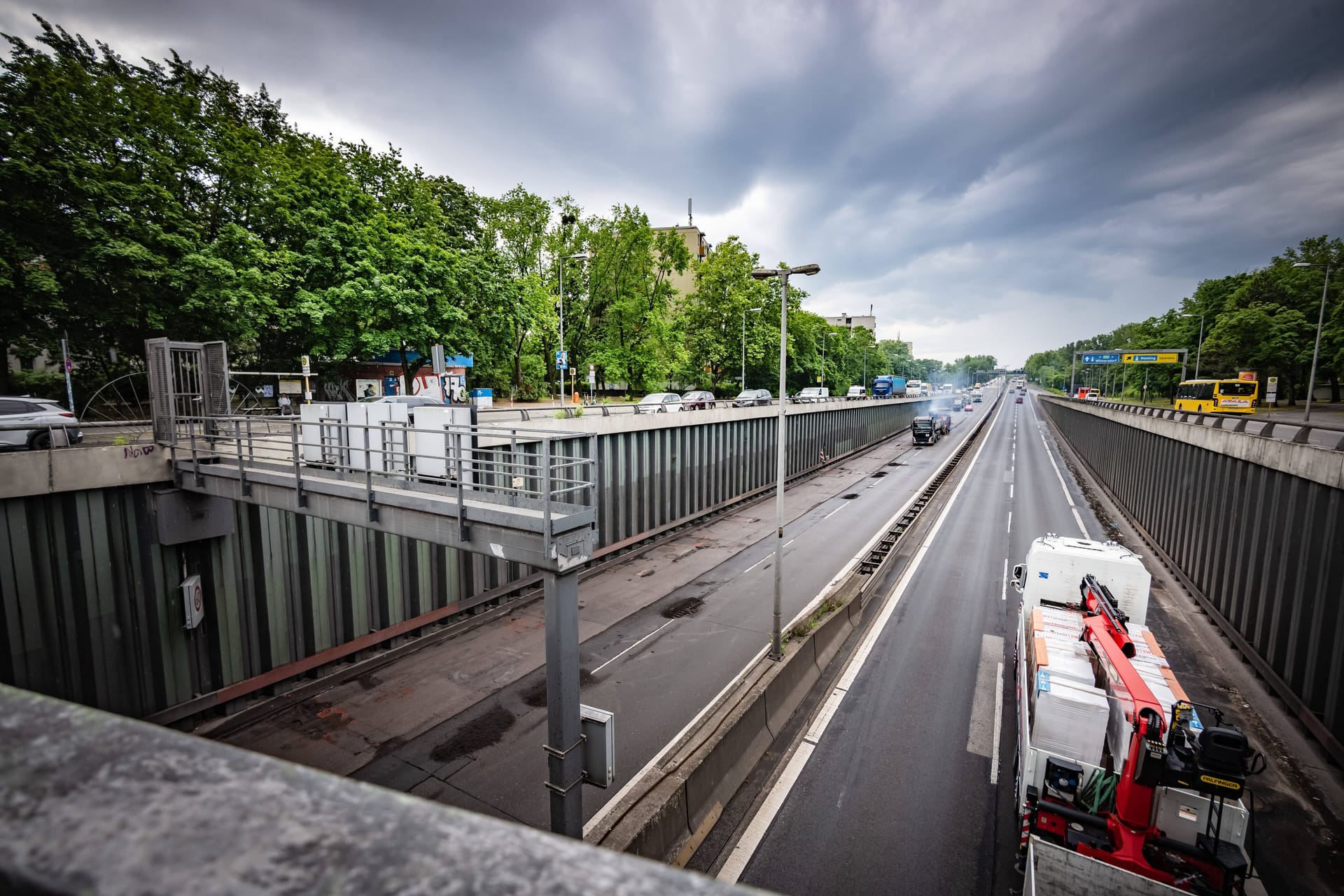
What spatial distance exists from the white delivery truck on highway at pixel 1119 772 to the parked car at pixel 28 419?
19.3 meters

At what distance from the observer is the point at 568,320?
4919 centimetres

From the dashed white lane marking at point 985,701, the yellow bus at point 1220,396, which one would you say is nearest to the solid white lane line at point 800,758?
the dashed white lane marking at point 985,701

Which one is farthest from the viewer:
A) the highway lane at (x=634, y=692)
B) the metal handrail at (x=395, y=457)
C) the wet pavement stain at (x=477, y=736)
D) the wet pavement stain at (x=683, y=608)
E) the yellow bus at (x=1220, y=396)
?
the yellow bus at (x=1220, y=396)

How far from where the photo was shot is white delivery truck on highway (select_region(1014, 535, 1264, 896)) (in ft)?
22.2

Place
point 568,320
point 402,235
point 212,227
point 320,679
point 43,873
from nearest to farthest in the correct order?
point 43,873, point 320,679, point 212,227, point 402,235, point 568,320

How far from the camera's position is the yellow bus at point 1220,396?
4041 centimetres

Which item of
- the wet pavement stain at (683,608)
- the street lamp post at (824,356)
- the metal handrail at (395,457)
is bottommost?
the wet pavement stain at (683,608)

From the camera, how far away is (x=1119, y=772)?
7.86m

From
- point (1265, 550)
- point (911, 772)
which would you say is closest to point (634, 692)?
point (911, 772)

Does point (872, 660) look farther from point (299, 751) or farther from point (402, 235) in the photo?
point (402, 235)

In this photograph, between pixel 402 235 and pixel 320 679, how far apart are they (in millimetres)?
24817

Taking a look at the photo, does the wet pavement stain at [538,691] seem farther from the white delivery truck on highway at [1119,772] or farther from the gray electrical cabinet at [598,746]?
the white delivery truck on highway at [1119,772]

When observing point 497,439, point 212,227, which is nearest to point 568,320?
point 212,227

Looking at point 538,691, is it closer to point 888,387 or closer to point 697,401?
point 697,401
